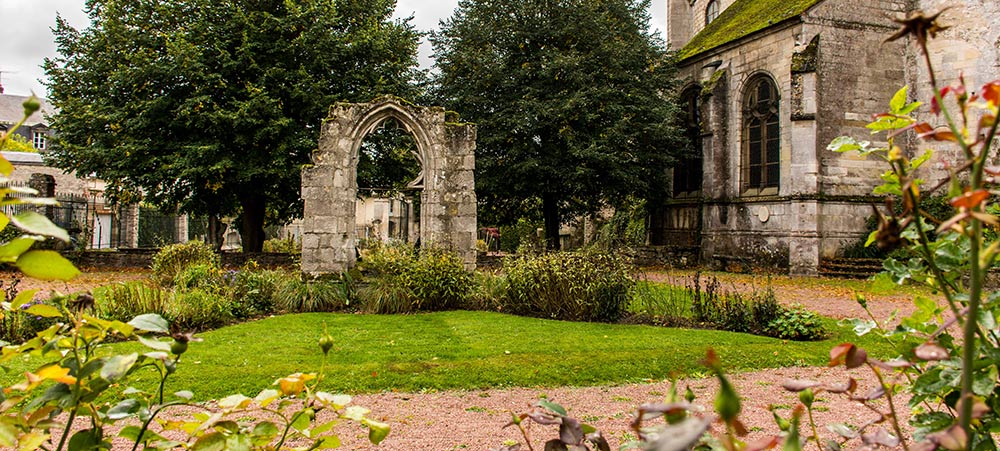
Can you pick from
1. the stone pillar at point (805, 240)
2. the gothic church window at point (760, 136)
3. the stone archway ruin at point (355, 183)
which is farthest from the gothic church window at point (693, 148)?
the stone archway ruin at point (355, 183)

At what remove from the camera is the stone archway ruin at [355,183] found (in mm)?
10930

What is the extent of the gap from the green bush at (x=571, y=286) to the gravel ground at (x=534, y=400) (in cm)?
308

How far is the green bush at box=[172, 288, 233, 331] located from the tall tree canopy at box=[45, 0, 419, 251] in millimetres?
7186

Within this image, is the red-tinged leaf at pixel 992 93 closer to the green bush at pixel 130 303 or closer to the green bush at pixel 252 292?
the green bush at pixel 130 303

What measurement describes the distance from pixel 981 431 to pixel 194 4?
1884 cm

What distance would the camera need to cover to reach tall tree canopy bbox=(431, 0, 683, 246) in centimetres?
1819

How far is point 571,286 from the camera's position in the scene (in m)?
9.17

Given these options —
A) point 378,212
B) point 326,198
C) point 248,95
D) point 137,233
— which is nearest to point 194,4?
point 248,95

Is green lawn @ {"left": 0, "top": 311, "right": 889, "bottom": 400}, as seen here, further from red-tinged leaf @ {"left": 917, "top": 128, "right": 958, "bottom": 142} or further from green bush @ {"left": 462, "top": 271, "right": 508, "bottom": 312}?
red-tinged leaf @ {"left": 917, "top": 128, "right": 958, "bottom": 142}

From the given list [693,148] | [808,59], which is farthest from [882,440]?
[693,148]

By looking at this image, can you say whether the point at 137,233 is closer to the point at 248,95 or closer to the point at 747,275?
the point at 248,95

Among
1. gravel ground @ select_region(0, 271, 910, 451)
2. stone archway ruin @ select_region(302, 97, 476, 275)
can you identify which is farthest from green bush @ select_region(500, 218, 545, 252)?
gravel ground @ select_region(0, 271, 910, 451)

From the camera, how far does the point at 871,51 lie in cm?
1720

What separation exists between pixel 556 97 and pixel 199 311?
484 inches
